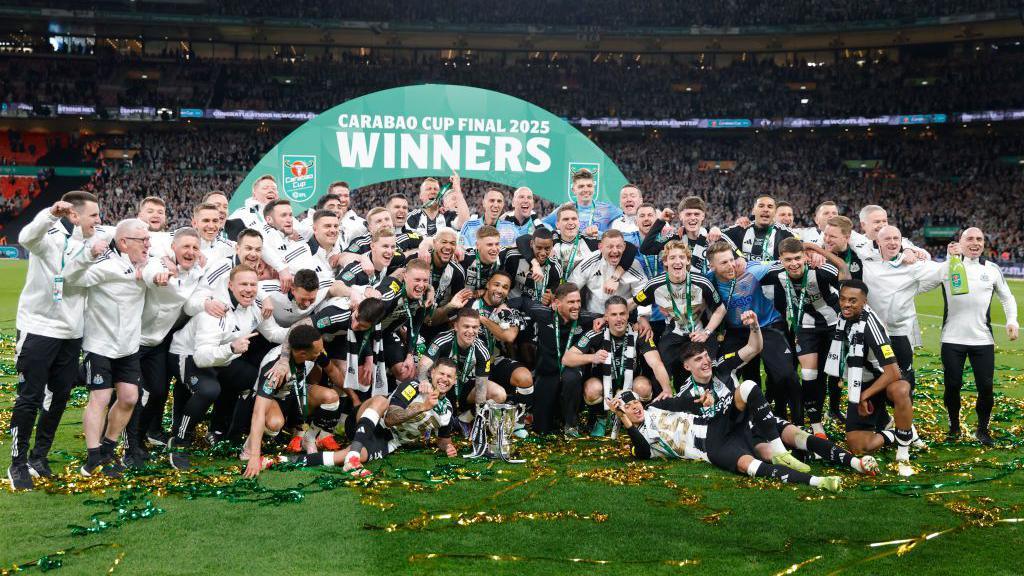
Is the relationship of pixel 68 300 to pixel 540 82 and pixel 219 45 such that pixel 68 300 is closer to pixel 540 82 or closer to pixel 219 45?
pixel 540 82

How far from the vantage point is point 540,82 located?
43438 millimetres

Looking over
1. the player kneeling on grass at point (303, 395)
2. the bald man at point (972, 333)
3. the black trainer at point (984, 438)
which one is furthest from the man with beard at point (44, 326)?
the black trainer at point (984, 438)

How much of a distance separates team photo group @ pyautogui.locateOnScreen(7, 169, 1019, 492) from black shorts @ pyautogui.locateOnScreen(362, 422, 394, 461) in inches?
1.6

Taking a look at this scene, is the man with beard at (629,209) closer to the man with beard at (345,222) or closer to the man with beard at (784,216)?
the man with beard at (784,216)

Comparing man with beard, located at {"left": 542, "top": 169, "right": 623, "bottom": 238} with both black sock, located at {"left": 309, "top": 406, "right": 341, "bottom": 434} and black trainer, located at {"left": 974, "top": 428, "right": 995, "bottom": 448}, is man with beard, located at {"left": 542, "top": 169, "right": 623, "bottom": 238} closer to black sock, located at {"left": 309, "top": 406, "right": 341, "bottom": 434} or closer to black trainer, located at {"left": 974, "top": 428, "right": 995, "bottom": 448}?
black sock, located at {"left": 309, "top": 406, "right": 341, "bottom": 434}

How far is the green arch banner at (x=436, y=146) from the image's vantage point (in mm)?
15047

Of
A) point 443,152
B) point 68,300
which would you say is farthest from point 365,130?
point 68,300

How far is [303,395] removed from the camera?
696 centimetres

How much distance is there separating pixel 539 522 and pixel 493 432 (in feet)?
5.77

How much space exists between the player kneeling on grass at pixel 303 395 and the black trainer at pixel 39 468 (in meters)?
1.36

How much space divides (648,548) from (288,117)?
39.0m

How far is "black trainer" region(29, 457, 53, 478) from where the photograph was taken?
6090mm

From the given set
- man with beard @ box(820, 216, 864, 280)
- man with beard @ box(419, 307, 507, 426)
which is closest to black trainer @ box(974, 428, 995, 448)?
man with beard @ box(820, 216, 864, 280)

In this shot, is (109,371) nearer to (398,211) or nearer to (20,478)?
(20,478)
